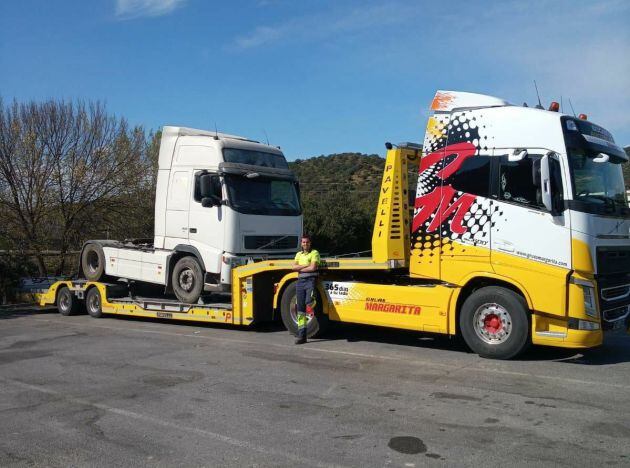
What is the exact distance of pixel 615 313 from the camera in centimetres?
772

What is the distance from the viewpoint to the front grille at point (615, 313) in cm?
754

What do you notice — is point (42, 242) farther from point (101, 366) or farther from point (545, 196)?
point (545, 196)

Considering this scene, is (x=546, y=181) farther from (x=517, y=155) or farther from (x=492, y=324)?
(x=492, y=324)

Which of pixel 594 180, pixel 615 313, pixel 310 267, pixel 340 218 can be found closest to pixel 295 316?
pixel 310 267

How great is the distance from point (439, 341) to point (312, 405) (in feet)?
13.4

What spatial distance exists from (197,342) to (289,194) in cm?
357

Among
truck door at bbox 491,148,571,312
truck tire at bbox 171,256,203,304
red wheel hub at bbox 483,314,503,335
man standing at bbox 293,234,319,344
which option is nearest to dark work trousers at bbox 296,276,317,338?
man standing at bbox 293,234,319,344

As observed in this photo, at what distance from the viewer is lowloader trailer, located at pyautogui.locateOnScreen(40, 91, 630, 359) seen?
7.27 m

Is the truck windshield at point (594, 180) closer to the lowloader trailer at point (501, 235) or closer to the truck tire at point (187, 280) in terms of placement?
the lowloader trailer at point (501, 235)

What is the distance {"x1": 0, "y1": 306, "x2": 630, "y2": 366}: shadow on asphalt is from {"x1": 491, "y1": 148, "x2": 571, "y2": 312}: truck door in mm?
1202

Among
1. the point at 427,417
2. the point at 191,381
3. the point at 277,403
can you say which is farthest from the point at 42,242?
the point at 427,417

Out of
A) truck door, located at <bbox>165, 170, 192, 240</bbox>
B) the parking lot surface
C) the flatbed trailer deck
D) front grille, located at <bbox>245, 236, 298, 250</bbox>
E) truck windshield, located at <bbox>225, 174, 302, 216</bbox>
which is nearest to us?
the parking lot surface

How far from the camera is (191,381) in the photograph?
7.12 m

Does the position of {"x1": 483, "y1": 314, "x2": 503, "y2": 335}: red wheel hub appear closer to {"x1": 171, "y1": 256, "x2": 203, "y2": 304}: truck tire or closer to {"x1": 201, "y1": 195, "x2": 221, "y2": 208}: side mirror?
{"x1": 201, "y1": 195, "x2": 221, "y2": 208}: side mirror
